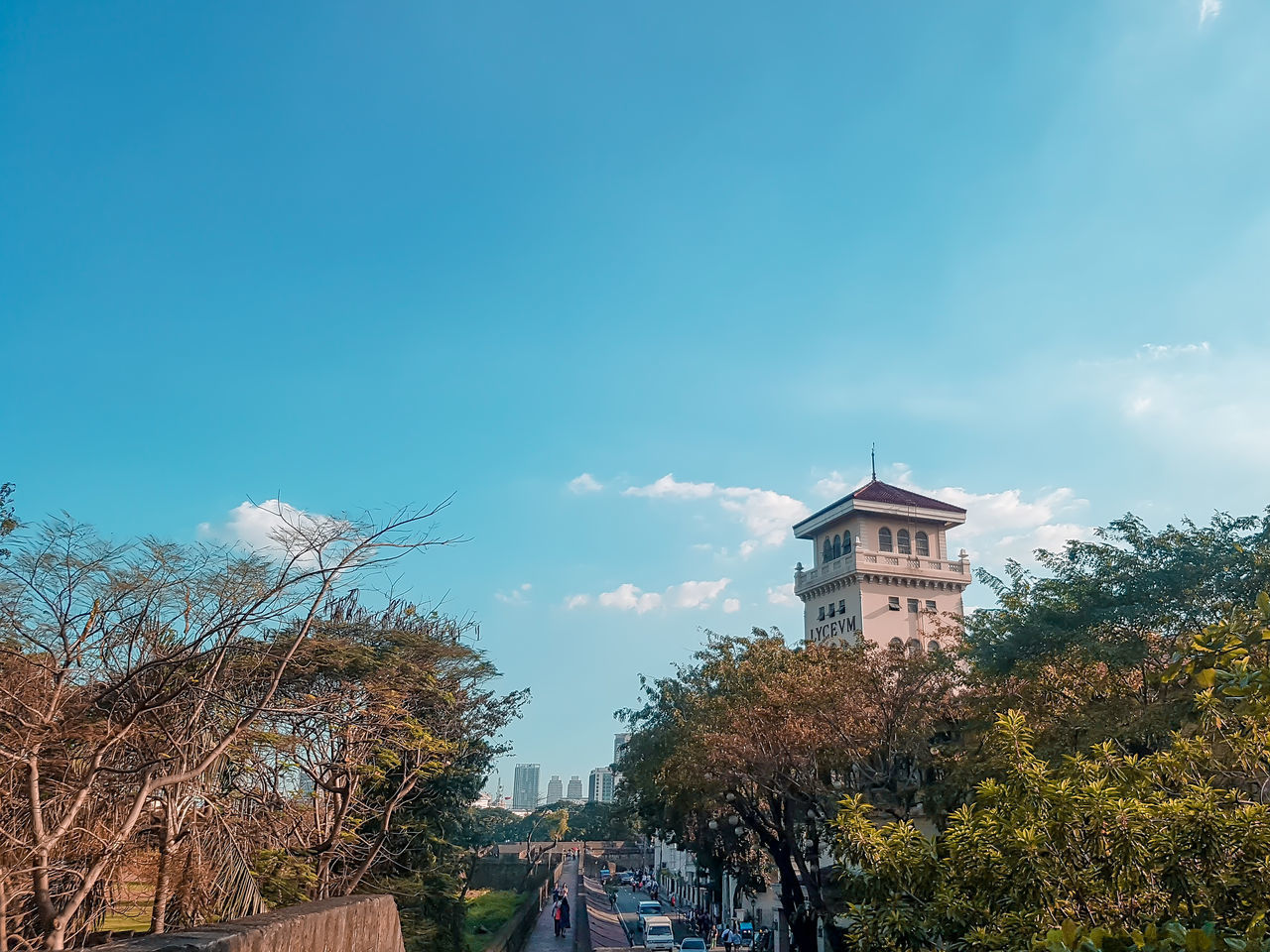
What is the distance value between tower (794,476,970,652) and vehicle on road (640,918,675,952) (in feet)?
55.8

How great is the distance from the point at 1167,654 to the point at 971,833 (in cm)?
1256

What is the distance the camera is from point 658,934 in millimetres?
29359

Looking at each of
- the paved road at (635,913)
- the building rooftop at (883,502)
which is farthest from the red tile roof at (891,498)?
the paved road at (635,913)

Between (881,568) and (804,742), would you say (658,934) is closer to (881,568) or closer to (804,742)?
(804,742)

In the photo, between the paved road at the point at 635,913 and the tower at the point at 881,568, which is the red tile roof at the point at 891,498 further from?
the paved road at the point at 635,913

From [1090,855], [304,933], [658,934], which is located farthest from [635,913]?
[304,933]

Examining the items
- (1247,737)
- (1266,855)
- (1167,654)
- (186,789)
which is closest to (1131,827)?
(1266,855)

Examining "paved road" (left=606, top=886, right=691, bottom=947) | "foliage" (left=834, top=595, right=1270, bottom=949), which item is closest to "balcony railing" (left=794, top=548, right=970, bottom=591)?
→ "paved road" (left=606, top=886, right=691, bottom=947)

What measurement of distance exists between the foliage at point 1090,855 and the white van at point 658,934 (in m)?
23.6

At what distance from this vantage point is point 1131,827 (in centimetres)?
621

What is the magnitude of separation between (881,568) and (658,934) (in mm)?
21740

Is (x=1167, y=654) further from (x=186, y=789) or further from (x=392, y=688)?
(x=186, y=789)

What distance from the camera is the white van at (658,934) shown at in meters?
29.0

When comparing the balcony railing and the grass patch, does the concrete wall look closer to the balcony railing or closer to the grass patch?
the grass patch
